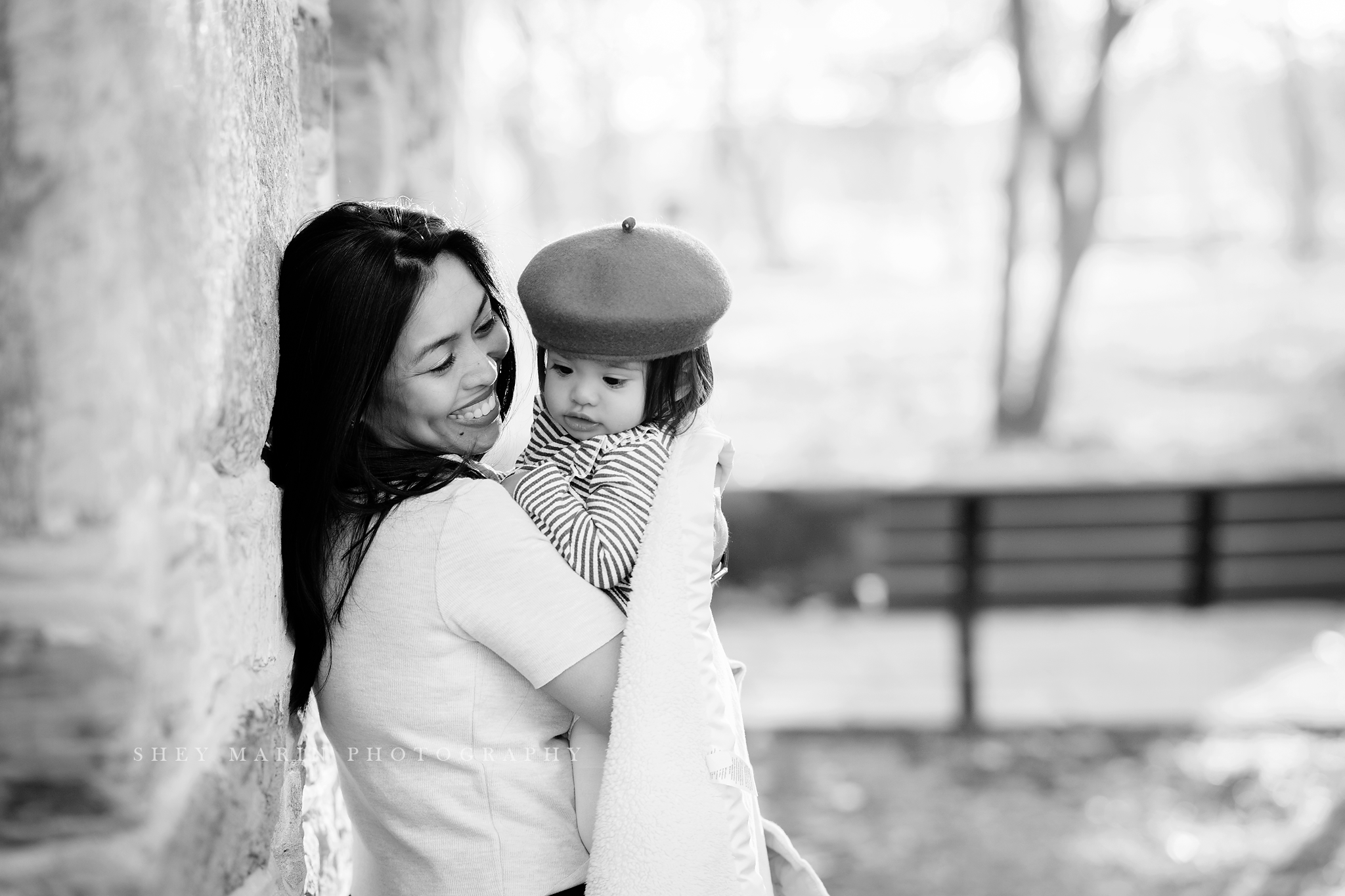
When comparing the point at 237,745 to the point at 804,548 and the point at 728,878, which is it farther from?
the point at 804,548

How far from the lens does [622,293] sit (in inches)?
61.9

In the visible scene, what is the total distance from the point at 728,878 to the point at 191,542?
2.46ft

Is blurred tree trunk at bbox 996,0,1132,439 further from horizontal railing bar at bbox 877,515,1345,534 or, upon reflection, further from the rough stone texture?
the rough stone texture

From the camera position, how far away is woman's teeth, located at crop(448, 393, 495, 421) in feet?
5.14

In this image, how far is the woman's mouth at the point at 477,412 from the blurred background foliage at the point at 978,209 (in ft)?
11.7

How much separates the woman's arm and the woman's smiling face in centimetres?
35

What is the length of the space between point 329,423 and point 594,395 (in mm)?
414

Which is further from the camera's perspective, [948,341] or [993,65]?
[948,341]

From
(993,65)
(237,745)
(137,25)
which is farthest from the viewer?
(993,65)

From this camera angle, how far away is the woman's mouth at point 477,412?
5.14 ft

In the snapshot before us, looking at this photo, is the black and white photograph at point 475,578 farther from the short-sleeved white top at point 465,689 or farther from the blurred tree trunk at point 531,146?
the blurred tree trunk at point 531,146

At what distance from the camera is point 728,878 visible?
137cm

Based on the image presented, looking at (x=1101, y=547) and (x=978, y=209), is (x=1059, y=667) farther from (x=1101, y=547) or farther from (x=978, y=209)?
(x=978, y=209)

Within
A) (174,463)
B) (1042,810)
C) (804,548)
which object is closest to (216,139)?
(174,463)
